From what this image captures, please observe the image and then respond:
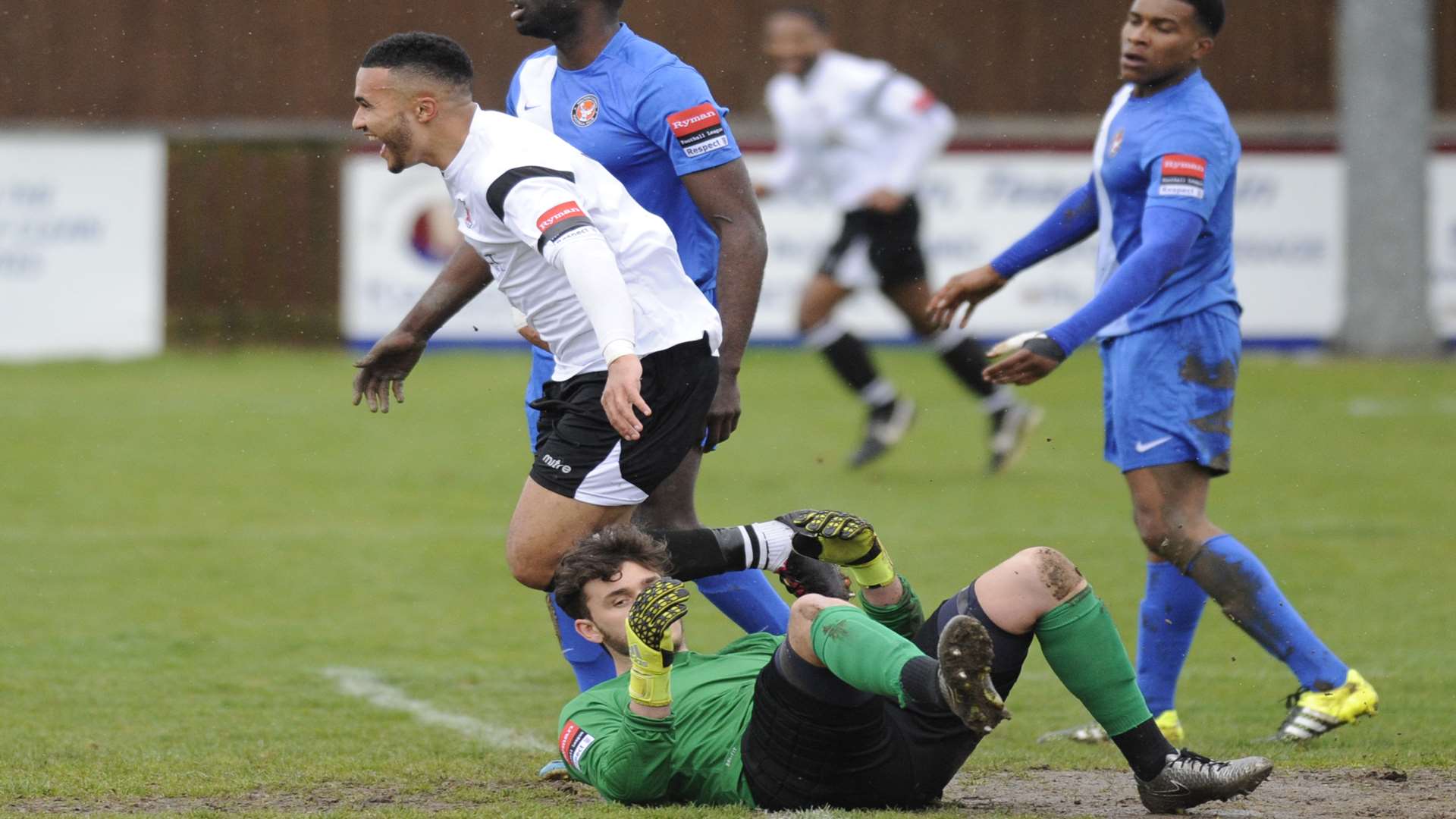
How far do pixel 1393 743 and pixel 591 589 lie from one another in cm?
249

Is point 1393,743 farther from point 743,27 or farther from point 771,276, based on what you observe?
point 743,27

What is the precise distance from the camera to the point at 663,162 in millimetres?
5434

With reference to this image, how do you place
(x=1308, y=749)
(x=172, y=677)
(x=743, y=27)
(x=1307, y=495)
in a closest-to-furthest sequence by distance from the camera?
(x=1308, y=749), (x=172, y=677), (x=1307, y=495), (x=743, y=27)

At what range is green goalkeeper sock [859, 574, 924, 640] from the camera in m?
4.89

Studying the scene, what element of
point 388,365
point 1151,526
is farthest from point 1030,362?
point 388,365

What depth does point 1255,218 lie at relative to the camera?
16938 mm

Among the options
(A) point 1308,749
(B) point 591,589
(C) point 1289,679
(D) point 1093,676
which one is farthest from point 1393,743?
(B) point 591,589

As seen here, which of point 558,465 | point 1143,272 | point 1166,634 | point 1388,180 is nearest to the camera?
point 558,465

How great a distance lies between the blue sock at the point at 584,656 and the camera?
535 cm

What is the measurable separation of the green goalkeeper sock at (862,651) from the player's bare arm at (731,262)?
3.69 ft

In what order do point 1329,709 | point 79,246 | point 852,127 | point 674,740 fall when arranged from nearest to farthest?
point 674,740, point 1329,709, point 852,127, point 79,246

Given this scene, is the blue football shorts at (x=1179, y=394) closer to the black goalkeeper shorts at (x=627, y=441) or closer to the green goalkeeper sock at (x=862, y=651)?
the black goalkeeper shorts at (x=627, y=441)

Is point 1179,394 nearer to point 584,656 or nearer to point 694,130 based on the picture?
point 694,130

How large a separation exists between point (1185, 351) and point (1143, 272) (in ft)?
1.33
